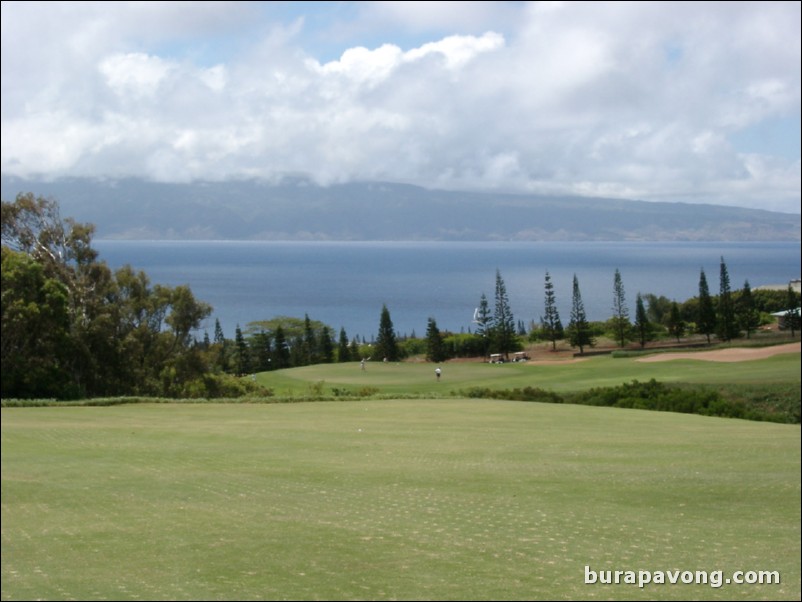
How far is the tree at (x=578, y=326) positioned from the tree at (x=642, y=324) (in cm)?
124

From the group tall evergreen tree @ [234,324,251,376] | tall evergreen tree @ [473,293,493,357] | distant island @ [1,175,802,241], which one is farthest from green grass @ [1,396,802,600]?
distant island @ [1,175,802,241]

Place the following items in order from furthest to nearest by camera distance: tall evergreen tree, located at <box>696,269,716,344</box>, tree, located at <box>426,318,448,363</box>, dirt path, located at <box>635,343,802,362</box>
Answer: tree, located at <box>426,318,448,363</box> → dirt path, located at <box>635,343,802,362</box> → tall evergreen tree, located at <box>696,269,716,344</box>

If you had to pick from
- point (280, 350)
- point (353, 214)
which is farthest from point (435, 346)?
point (353, 214)

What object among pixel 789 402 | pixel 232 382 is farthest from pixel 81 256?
pixel 789 402

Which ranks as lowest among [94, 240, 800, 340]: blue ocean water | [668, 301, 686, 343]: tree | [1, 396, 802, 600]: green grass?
[1, 396, 802, 600]: green grass

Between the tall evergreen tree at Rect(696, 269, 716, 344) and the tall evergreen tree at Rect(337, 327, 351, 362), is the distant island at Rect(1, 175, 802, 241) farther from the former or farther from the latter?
the tall evergreen tree at Rect(337, 327, 351, 362)

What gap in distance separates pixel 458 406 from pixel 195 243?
14265 millimetres

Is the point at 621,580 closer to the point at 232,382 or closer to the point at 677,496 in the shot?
the point at 677,496

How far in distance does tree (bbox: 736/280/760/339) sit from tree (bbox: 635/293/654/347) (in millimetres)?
2361

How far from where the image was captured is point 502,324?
22.4m

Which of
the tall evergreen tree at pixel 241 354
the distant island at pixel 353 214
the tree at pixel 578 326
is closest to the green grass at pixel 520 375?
the tall evergreen tree at pixel 241 354

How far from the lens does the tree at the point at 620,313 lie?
20031 mm

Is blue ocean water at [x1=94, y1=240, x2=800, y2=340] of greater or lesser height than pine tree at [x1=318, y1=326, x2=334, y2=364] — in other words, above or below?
above

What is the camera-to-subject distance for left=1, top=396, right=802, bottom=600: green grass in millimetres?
4934
